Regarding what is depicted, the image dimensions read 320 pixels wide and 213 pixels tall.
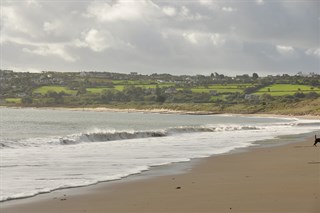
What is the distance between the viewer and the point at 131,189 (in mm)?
11258

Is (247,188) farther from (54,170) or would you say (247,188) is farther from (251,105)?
(251,105)

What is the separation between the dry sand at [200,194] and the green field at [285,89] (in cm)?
13019

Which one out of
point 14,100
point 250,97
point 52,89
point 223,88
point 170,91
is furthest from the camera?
point 170,91

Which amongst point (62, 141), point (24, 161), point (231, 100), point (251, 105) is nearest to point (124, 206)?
point (24, 161)

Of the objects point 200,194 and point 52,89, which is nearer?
point 200,194

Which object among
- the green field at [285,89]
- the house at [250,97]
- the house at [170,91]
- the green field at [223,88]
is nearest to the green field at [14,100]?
the house at [170,91]

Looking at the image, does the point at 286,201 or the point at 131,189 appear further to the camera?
the point at 131,189

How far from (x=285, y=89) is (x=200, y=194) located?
14222 cm

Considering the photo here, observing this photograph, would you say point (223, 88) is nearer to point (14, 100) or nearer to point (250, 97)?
point (250, 97)

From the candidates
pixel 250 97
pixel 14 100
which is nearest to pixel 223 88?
pixel 250 97

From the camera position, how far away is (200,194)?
1050cm

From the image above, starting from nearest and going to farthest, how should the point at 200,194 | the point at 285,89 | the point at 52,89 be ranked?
the point at 200,194, the point at 285,89, the point at 52,89

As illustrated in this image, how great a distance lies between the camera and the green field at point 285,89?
5600 inches

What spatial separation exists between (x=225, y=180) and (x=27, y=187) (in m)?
4.85
